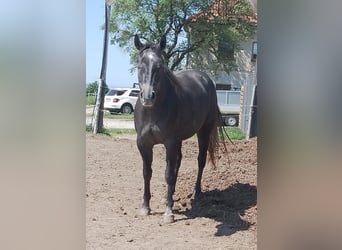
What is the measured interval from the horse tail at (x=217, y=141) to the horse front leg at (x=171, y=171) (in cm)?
12

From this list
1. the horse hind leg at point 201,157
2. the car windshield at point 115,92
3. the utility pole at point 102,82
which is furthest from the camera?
the horse hind leg at point 201,157

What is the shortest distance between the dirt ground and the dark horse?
3 cm

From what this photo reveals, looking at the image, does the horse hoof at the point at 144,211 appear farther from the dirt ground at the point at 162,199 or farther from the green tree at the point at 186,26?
the green tree at the point at 186,26

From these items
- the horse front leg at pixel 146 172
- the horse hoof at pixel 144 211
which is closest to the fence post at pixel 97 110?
the horse front leg at pixel 146 172

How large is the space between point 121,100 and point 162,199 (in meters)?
0.42

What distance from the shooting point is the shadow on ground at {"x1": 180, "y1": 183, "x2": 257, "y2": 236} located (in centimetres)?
130

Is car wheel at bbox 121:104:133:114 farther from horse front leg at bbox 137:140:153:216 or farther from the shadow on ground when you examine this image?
the shadow on ground

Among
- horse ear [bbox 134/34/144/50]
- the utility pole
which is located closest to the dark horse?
horse ear [bbox 134/34/144/50]

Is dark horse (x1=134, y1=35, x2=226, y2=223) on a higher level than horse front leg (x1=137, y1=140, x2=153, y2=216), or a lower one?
higher

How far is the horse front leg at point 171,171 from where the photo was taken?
1.37m
